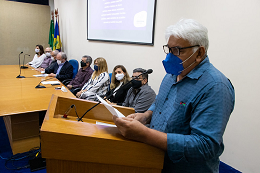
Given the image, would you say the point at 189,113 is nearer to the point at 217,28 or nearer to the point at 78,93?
the point at 217,28

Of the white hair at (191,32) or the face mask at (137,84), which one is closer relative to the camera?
the white hair at (191,32)

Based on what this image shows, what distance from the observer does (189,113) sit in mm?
811

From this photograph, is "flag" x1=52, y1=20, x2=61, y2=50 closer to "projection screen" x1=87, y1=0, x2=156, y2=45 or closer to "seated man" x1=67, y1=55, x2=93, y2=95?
"projection screen" x1=87, y1=0, x2=156, y2=45

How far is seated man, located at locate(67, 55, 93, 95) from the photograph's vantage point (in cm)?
384

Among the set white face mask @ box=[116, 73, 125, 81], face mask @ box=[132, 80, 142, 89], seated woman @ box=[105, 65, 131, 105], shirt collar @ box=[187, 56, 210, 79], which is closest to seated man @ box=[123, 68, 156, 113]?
face mask @ box=[132, 80, 142, 89]

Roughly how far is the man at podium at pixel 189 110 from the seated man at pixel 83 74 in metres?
3.02

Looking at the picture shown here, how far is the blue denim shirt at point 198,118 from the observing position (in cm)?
70

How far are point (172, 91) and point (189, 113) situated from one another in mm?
172

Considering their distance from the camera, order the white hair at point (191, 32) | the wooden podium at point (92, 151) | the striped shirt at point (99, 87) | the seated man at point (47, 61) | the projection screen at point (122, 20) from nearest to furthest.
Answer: the wooden podium at point (92, 151), the white hair at point (191, 32), the projection screen at point (122, 20), the striped shirt at point (99, 87), the seated man at point (47, 61)

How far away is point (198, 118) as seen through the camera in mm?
729

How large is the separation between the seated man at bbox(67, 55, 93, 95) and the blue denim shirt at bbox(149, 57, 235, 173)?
3.14 metres

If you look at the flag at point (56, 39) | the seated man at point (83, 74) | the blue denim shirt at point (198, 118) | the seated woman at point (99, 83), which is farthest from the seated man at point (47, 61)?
the blue denim shirt at point (198, 118)

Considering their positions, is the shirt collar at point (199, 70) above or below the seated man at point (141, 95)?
above

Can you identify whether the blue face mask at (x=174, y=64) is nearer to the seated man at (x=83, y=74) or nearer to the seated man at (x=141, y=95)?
the seated man at (x=141, y=95)
